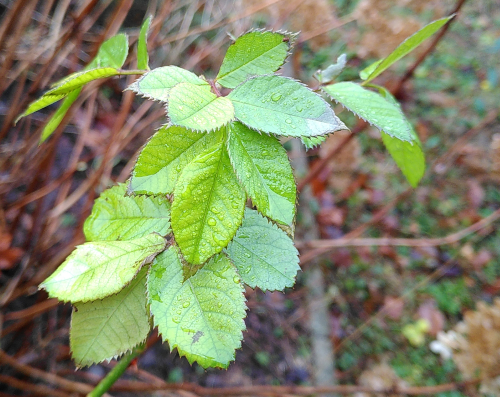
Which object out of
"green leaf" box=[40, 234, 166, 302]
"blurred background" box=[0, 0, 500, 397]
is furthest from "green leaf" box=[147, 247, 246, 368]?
"blurred background" box=[0, 0, 500, 397]

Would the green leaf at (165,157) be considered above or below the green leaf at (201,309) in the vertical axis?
above

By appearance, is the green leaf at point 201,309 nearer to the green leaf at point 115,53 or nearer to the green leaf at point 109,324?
the green leaf at point 109,324

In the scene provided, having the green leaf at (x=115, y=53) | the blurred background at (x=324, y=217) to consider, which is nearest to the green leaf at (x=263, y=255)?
the green leaf at (x=115, y=53)

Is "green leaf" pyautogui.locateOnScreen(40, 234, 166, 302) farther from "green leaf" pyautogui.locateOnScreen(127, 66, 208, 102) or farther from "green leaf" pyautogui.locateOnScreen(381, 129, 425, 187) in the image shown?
"green leaf" pyautogui.locateOnScreen(381, 129, 425, 187)

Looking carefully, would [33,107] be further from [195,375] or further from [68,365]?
[195,375]

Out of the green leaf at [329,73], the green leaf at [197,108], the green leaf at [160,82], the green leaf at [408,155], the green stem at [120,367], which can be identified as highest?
the green leaf at [160,82]

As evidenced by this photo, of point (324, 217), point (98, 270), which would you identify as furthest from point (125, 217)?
point (324, 217)

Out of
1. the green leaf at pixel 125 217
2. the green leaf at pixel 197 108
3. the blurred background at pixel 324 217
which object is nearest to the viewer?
the green leaf at pixel 197 108

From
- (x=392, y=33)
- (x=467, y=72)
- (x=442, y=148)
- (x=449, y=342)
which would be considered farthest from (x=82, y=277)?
(x=467, y=72)
